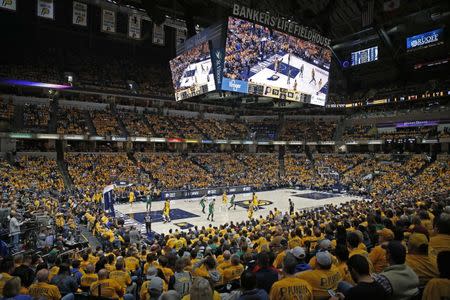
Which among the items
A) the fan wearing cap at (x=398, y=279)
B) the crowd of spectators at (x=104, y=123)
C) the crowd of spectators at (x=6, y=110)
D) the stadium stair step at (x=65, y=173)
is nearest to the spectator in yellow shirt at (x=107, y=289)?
the fan wearing cap at (x=398, y=279)

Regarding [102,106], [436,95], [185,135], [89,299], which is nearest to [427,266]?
[89,299]

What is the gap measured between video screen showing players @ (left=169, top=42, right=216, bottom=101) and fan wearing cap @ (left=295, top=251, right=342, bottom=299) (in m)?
16.7

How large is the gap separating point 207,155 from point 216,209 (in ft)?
62.8

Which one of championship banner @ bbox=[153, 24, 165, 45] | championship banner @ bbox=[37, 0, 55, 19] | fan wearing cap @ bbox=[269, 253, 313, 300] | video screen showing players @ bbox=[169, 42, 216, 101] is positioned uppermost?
championship banner @ bbox=[153, 24, 165, 45]

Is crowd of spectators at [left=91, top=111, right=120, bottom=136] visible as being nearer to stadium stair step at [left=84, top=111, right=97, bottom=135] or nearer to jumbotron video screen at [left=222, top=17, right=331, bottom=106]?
stadium stair step at [left=84, top=111, right=97, bottom=135]

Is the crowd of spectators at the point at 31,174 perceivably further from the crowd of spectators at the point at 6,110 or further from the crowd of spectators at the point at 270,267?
the crowd of spectators at the point at 270,267

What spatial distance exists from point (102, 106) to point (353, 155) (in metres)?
38.8

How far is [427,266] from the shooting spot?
3986 mm

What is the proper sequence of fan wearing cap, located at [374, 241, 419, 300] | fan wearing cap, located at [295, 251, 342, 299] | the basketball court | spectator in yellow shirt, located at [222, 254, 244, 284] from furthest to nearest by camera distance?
the basketball court → spectator in yellow shirt, located at [222, 254, 244, 284] → fan wearing cap, located at [295, 251, 342, 299] → fan wearing cap, located at [374, 241, 419, 300]

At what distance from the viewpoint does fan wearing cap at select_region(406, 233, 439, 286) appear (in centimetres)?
397

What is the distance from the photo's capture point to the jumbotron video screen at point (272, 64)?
63.5 feet

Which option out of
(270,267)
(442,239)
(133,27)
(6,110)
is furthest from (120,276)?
(6,110)

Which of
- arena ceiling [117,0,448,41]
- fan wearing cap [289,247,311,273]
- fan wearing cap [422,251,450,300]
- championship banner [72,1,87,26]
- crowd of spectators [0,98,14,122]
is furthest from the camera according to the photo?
crowd of spectators [0,98,14,122]

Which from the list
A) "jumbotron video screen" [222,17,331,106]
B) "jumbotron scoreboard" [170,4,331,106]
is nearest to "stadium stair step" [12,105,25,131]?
"jumbotron scoreboard" [170,4,331,106]
